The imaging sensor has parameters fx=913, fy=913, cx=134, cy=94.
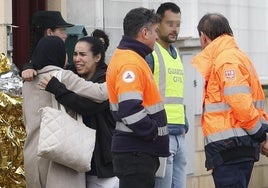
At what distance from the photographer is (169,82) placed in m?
7.34

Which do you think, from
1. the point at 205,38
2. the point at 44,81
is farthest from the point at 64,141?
the point at 205,38

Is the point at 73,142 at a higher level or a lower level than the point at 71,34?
lower

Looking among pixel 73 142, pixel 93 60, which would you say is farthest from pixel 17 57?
pixel 73 142

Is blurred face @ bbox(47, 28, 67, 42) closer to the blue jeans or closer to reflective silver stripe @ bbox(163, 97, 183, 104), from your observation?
reflective silver stripe @ bbox(163, 97, 183, 104)

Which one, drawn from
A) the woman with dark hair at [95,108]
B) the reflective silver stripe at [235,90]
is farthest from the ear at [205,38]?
the woman with dark hair at [95,108]

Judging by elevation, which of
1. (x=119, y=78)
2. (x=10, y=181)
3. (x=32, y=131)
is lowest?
(x=10, y=181)

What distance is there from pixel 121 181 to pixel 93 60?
1.26 meters

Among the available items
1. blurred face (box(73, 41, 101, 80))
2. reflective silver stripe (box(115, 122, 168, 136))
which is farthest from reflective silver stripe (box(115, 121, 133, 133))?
blurred face (box(73, 41, 101, 80))

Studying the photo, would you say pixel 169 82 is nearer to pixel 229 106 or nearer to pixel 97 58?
pixel 97 58

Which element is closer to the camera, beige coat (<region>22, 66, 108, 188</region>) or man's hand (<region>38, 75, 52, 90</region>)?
man's hand (<region>38, 75, 52, 90</region>)

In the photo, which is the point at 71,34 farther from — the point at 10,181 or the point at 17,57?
the point at 10,181

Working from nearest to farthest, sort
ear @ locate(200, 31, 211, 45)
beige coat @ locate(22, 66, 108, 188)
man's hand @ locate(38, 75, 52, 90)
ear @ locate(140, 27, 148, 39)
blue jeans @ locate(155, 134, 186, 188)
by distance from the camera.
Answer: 1. ear @ locate(140, 27, 148, 39)
2. man's hand @ locate(38, 75, 52, 90)
3. beige coat @ locate(22, 66, 108, 188)
4. ear @ locate(200, 31, 211, 45)
5. blue jeans @ locate(155, 134, 186, 188)

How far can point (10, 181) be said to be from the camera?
7062 millimetres

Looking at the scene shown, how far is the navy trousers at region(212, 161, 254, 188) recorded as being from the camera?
654 cm
